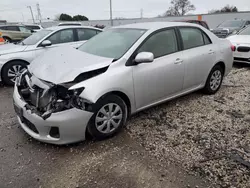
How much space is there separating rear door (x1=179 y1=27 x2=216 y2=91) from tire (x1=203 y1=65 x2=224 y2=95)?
18cm

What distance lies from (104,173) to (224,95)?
11.0 feet

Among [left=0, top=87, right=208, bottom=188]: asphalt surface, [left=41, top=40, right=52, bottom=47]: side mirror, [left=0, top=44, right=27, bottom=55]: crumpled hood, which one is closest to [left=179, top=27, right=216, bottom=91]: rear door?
[left=0, top=87, right=208, bottom=188]: asphalt surface

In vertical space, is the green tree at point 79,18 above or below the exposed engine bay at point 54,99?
above

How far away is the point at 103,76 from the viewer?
267 centimetres

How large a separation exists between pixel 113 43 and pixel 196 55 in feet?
5.13

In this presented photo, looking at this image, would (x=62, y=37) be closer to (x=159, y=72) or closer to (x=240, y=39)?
(x=159, y=72)

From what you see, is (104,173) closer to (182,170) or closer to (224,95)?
(182,170)

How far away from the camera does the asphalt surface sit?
2.16 m

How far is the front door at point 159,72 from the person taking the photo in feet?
10.0

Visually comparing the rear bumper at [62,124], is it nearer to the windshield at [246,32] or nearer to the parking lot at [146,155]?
the parking lot at [146,155]

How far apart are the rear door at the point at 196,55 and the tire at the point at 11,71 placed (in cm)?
396

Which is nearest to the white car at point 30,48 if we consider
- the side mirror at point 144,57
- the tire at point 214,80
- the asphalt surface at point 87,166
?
the asphalt surface at point 87,166

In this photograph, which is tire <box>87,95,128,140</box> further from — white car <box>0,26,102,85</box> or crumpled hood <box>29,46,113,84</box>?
white car <box>0,26,102,85</box>

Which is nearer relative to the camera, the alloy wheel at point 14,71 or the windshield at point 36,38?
the alloy wheel at point 14,71
